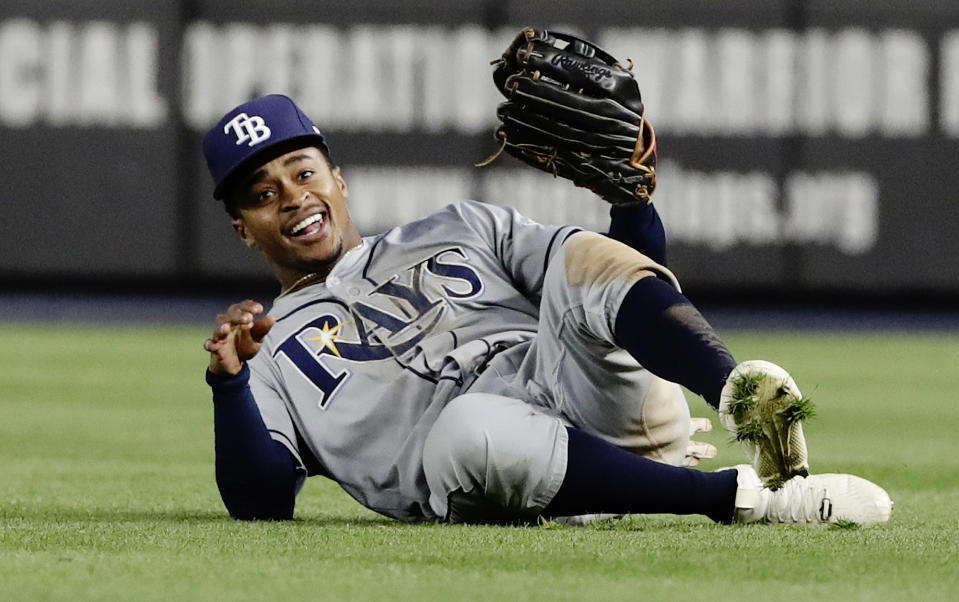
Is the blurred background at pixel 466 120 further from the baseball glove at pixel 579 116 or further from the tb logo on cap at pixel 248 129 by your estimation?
the baseball glove at pixel 579 116

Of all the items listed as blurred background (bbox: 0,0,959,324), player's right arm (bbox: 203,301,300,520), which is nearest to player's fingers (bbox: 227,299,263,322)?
player's right arm (bbox: 203,301,300,520)

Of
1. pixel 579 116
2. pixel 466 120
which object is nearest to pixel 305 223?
pixel 579 116

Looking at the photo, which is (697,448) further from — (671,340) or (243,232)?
(243,232)

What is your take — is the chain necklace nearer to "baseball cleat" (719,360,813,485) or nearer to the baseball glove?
the baseball glove

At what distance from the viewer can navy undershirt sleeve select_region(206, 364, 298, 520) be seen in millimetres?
3627

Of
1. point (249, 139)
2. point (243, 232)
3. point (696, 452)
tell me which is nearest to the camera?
point (696, 452)

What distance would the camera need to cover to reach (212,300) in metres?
13.9

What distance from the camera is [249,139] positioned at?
13.5 feet

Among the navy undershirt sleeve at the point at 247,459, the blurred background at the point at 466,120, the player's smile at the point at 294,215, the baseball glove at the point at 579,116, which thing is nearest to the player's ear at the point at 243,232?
the player's smile at the point at 294,215

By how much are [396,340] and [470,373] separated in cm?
20

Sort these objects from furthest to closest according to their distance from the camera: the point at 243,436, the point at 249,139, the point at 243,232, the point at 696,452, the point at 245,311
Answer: the point at 243,232
the point at 249,139
the point at 696,452
the point at 243,436
the point at 245,311

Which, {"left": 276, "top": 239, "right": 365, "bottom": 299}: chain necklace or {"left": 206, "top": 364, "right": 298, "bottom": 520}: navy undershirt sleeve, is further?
{"left": 276, "top": 239, "right": 365, "bottom": 299}: chain necklace

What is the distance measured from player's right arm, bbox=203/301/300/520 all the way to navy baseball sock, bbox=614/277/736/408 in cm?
73

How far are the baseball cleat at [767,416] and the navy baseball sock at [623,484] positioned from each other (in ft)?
1.50
